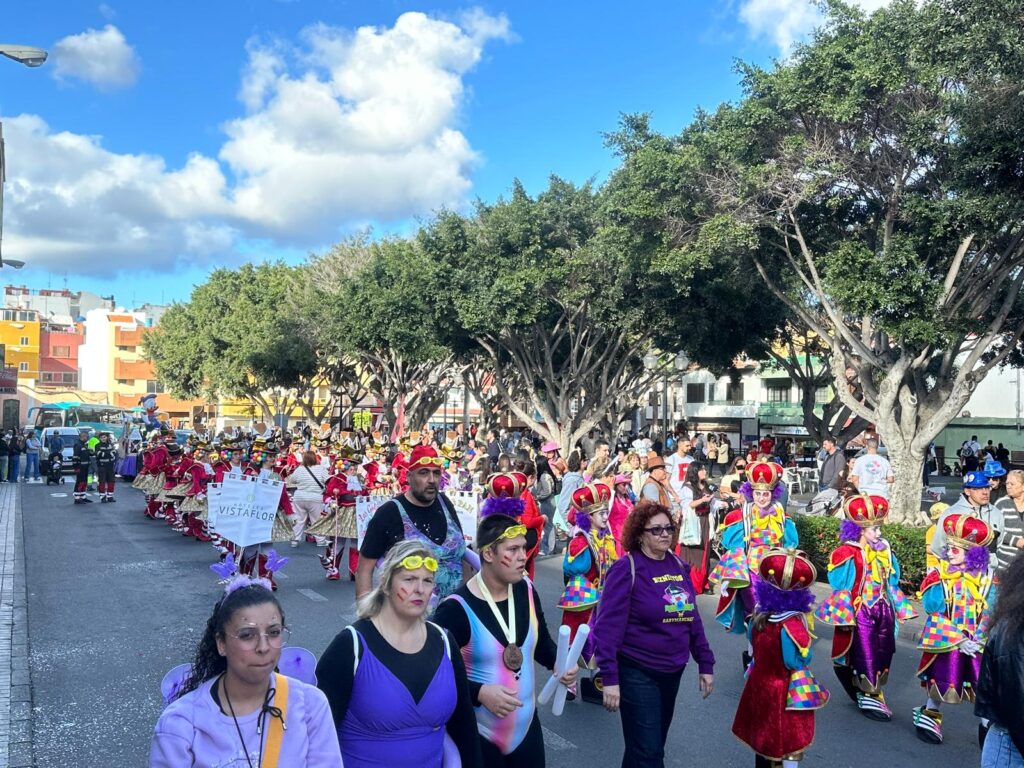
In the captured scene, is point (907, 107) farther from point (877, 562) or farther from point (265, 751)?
point (265, 751)

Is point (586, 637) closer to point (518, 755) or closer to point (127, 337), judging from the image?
point (518, 755)

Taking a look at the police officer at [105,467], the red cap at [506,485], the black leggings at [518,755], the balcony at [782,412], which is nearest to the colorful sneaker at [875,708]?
the red cap at [506,485]

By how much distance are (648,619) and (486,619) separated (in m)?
1.12

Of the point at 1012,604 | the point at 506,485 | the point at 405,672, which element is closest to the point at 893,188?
the point at 506,485

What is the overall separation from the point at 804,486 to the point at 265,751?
29.0m

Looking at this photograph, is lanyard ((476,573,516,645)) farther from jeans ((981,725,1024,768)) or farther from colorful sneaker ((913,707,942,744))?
colorful sneaker ((913,707,942,744))

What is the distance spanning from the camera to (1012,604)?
10.2 ft

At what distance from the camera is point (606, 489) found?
7.57 m

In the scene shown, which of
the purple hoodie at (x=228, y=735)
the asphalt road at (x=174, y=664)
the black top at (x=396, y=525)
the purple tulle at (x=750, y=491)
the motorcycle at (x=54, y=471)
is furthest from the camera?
the motorcycle at (x=54, y=471)

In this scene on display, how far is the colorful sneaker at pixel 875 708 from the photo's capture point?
6.73 m

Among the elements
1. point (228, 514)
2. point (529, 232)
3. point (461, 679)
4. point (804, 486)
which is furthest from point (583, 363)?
point (461, 679)

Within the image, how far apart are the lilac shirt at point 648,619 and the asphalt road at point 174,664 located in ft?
4.82

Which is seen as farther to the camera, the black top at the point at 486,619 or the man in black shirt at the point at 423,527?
the man in black shirt at the point at 423,527

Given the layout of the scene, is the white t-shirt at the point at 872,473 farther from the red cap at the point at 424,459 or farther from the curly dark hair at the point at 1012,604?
the curly dark hair at the point at 1012,604
